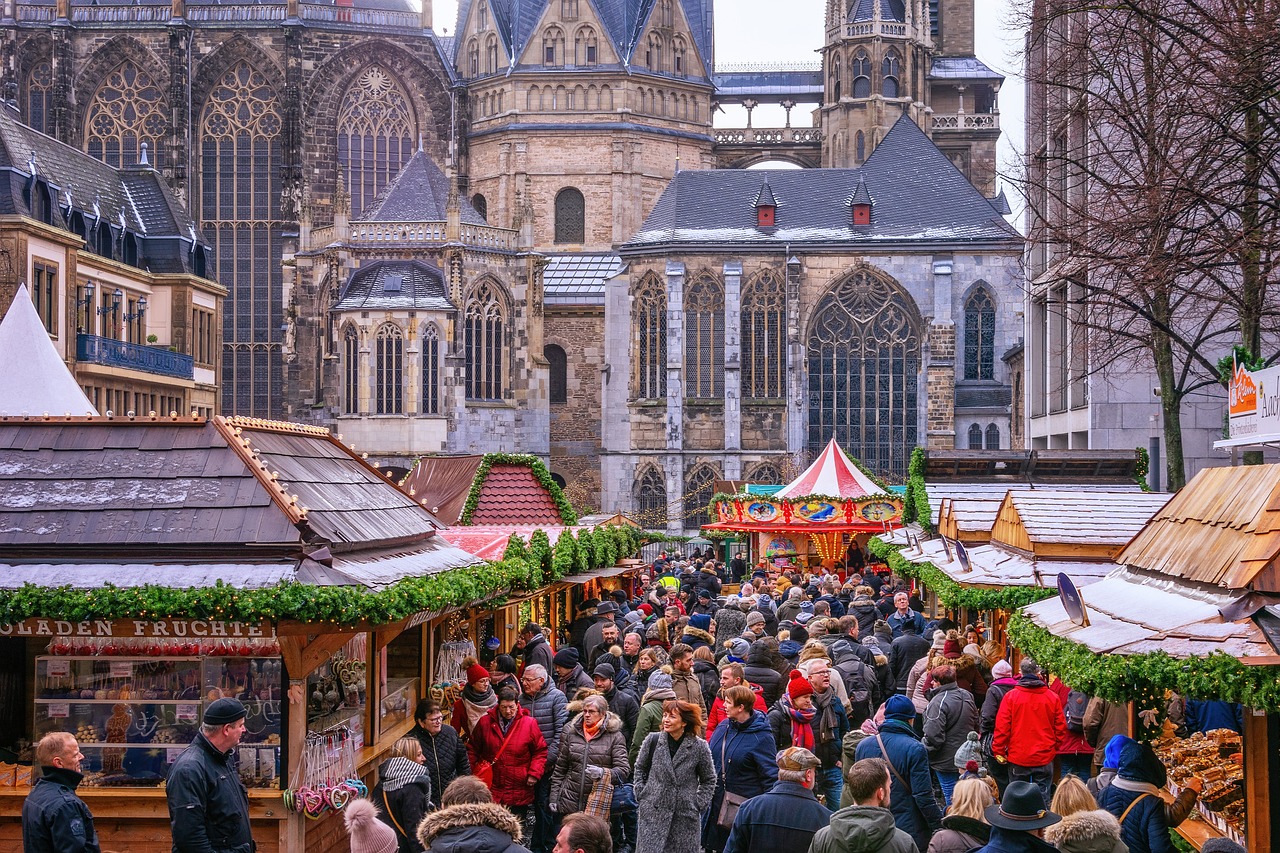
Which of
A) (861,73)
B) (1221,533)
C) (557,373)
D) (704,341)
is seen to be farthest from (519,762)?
(861,73)

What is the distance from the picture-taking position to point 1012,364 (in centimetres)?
4691

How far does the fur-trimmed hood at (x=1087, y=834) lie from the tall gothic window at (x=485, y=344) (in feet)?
139

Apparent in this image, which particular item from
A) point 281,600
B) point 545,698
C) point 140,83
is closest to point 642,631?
point 545,698

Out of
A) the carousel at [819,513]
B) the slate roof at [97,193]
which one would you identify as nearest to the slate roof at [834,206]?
the slate roof at [97,193]

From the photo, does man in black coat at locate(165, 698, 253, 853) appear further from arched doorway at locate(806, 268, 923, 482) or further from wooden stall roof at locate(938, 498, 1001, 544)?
arched doorway at locate(806, 268, 923, 482)

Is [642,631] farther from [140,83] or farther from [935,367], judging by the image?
[140,83]

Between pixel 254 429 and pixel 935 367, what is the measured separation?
40.4 meters

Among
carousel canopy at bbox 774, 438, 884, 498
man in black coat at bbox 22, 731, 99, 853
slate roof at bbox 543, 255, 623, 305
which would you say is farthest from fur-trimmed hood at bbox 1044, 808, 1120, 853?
slate roof at bbox 543, 255, 623, 305

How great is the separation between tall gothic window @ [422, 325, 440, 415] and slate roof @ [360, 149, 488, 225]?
3.56 meters

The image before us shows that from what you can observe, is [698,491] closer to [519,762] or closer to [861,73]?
[861,73]

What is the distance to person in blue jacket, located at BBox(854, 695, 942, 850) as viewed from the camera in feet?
29.4

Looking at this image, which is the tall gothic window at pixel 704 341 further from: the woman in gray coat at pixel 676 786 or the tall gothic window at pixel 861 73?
the woman in gray coat at pixel 676 786

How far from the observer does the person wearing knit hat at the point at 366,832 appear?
7.24 m

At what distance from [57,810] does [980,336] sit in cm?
4524
